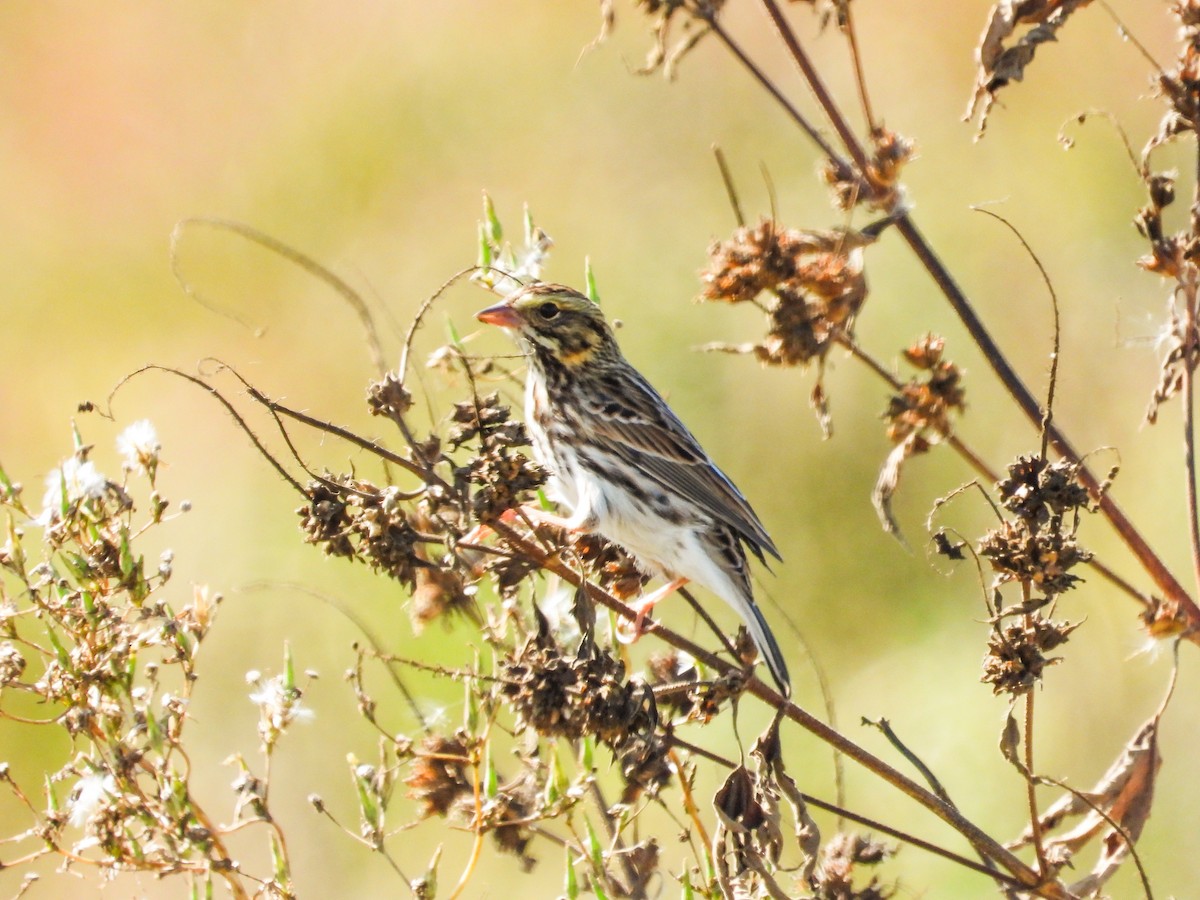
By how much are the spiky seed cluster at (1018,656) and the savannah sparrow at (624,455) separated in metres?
1.61

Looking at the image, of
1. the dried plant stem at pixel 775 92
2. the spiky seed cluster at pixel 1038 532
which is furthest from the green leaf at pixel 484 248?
the spiky seed cluster at pixel 1038 532

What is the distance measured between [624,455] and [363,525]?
80.5 inches

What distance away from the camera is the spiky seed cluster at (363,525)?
2.77 m

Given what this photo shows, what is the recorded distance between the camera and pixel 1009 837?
5.89 m

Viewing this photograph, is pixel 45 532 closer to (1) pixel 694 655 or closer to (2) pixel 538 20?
(1) pixel 694 655

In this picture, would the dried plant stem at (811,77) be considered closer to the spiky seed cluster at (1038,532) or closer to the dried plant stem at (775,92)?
the dried plant stem at (775,92)

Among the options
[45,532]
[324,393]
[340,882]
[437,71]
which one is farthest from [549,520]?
[437,71]

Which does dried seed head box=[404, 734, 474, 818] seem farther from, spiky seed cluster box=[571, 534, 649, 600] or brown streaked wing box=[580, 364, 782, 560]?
brown streaked wing box=[580, 364, 782, 560]

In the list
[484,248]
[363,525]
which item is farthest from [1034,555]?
[484,248]

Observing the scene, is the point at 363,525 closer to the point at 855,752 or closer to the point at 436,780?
the point at 436,780

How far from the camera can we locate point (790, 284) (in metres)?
3.21

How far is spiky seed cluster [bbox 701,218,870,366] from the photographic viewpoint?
318cm

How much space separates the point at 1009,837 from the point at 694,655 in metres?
3.37

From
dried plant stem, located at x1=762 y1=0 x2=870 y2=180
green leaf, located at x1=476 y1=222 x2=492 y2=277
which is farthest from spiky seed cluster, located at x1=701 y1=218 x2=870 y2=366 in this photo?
green leaf, located at x1=476 y1=222 x2=492 y2=277
